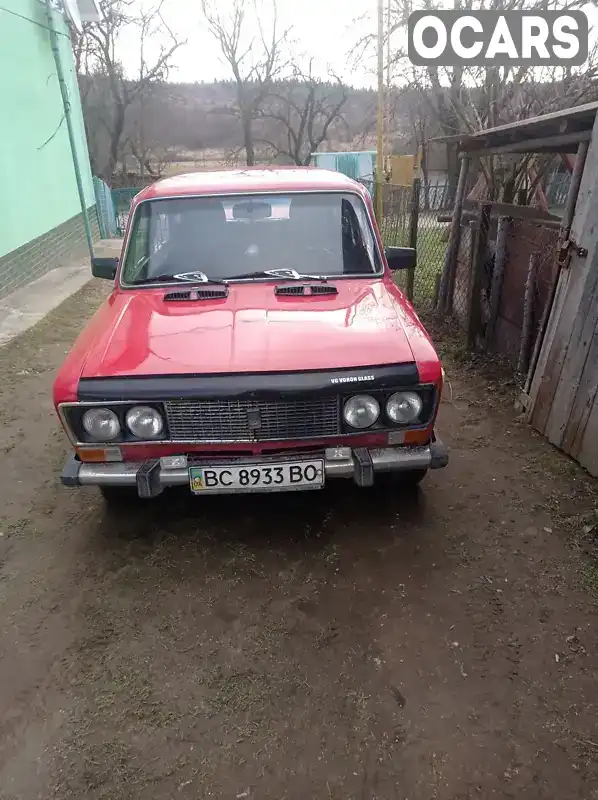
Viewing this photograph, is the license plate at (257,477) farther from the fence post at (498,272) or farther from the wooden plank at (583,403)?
the fence post at (498,272)

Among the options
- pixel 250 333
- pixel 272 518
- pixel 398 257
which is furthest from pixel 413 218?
pixel 272 518

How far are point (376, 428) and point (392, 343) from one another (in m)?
0.45

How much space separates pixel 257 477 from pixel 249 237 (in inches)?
69.9

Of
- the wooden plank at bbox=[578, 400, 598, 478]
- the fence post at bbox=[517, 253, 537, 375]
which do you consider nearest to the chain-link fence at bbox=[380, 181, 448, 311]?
the fence post at bbox=[517, 253, 537, 375]

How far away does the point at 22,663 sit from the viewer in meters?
2.69

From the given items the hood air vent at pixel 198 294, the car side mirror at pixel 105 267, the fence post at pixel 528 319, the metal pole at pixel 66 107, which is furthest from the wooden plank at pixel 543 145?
the metal pole at pixel 66 107

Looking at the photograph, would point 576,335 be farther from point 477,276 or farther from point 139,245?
point 139,245

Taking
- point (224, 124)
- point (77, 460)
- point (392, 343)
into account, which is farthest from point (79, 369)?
point (224, 124)

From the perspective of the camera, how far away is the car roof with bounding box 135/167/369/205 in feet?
13.5

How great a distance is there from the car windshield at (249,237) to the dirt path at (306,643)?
149cm

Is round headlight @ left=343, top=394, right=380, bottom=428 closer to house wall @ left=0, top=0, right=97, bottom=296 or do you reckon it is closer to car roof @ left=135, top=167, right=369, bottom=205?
car roof @ left=135, top=167, right=369, bottom=205

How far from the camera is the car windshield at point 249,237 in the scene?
394 cm

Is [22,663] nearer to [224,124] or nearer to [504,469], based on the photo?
[504,469]

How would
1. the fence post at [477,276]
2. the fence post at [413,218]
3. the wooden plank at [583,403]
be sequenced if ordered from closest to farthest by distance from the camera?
the wooden plank at [583,403]
the fence post at [477,276]
the fence post at [413,218]
